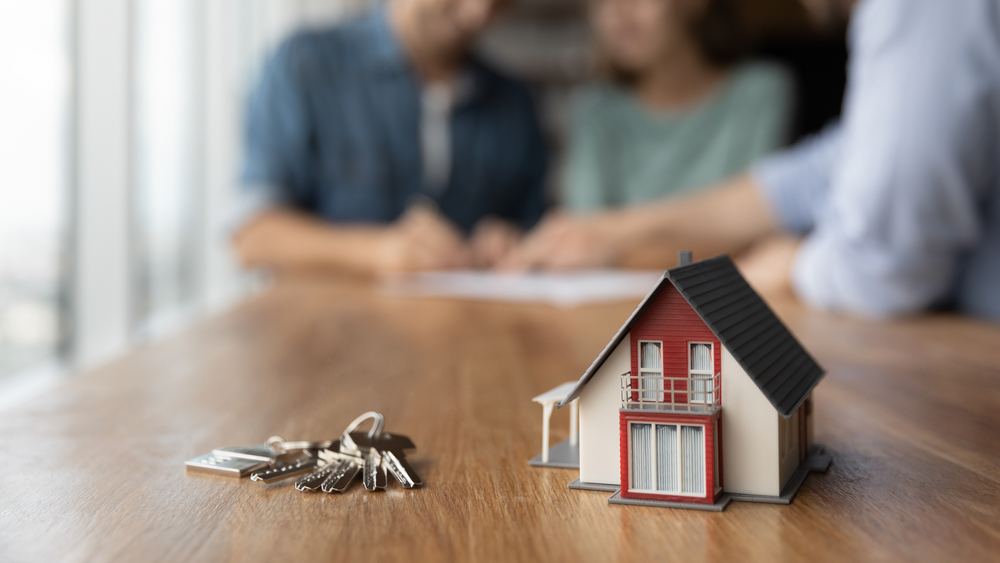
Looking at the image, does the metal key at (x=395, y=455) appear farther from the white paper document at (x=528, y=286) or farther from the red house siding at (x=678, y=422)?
the white paper document at (x=528, y=286)

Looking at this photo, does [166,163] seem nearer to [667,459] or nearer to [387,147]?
[387,147]

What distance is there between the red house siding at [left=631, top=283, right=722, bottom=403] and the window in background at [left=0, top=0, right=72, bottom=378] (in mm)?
1031

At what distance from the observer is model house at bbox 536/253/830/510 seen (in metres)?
0.30

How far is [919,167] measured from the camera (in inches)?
29.9

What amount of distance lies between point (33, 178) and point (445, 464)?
1020 millimetres

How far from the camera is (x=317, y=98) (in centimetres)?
179

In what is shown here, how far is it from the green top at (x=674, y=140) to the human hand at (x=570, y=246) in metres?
0.67

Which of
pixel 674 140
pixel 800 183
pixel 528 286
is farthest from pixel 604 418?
pixel 674 140

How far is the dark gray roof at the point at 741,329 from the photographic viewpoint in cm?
30

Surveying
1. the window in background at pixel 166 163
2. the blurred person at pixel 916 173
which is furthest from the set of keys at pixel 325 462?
the window in background at pixel 166 163

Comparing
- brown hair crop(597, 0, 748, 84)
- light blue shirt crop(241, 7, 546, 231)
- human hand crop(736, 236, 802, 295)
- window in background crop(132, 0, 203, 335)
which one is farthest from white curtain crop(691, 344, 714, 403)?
brown hair crop(597, 0, 748, 84)

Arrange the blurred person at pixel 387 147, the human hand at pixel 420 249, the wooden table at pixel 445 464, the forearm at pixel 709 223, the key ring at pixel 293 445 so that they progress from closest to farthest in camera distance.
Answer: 1. the wooden table at pixel 445 464
2. the key ring at pixel 293 445
3. the forearm at pixel 709 223
4. the human hand at pixel 420 249
5. the blurred person at pixel 387 147

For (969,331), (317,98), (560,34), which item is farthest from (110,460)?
(560,34)

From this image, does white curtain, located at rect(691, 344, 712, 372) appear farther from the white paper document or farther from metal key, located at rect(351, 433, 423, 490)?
the white paper document
